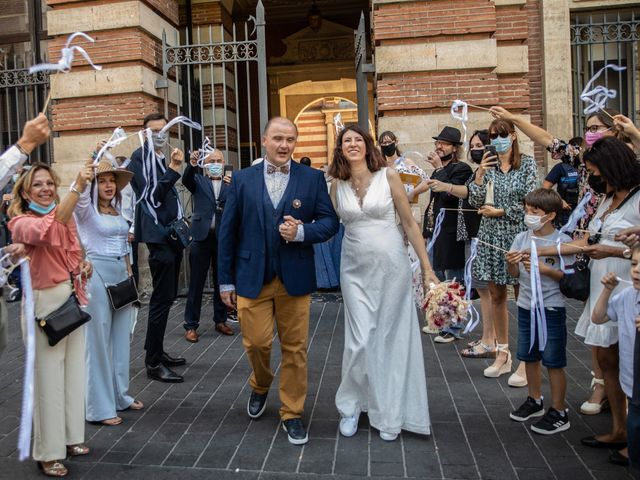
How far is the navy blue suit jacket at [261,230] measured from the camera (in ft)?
13.6

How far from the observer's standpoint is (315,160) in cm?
2112

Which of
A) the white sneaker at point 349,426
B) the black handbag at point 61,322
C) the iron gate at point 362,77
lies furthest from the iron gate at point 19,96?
the white sneaker at point 349,426

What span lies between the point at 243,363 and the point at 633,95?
7.30 metres

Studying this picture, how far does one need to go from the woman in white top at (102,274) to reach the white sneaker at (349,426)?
64.8 inches

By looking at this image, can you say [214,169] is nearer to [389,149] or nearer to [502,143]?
[389,149]

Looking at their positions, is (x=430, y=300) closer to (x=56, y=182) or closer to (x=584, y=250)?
(x=584, y=250)

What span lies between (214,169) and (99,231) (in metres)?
2.63

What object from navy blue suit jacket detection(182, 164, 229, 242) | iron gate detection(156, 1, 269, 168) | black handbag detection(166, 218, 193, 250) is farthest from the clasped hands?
iron gate detection(156, 1, 269, 168)

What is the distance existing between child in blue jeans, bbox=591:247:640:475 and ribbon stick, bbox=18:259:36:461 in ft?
9.74

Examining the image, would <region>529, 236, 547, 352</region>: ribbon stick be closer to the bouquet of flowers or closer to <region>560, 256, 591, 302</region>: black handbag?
<region>560, 256, 591, 302</region>: black handbag

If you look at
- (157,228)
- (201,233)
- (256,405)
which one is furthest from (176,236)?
(256,405)

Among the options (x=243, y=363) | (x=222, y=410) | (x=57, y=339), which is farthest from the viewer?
(x=243, y=363)

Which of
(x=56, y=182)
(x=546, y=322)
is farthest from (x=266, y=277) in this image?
(x=546, y=322)

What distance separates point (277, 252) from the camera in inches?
164
